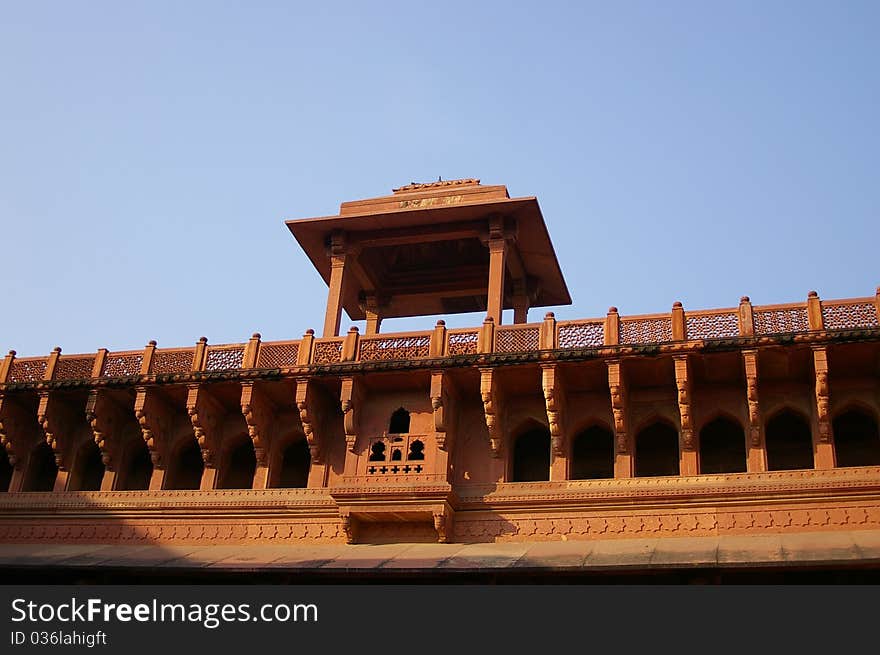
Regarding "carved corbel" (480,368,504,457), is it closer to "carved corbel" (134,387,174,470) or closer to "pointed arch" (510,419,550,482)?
"pointed arch" (510,419,550,482)

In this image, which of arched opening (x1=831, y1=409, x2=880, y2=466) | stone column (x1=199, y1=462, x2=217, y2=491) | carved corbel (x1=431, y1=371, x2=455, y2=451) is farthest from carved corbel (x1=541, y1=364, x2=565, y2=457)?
stone column (x1=199, y1=462, x2=217, y2=491)

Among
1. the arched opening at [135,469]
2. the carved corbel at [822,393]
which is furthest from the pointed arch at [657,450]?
the arched opening at [135,469]

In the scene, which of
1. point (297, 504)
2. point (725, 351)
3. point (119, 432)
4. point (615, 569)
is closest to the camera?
point (615, 569)

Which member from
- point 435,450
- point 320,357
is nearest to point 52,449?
point 320,357

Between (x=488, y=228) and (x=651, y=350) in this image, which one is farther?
(x=488, y=228)

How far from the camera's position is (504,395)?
16.7 m

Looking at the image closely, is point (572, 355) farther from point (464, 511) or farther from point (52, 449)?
point (52, 449)

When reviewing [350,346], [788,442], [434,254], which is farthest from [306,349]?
[788,442]

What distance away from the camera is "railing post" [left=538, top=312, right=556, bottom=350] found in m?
16.1

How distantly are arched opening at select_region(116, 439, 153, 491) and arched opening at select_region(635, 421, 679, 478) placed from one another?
7677mm

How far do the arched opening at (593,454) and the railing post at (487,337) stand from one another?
1.90 meters

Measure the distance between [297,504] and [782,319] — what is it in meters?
7.30

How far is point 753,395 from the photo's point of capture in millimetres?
15234

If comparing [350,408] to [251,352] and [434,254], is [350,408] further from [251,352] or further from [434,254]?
[434,254]
